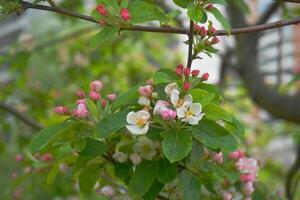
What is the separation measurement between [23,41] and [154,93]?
1.91m

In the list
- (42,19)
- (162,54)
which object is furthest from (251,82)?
(42,19)

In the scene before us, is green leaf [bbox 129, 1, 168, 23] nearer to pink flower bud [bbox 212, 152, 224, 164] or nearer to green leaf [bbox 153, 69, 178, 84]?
green leaf [bbox 153, 69, 178, 84]

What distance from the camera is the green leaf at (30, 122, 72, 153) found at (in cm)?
94

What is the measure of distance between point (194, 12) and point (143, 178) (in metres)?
0.30

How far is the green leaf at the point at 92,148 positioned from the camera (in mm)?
956

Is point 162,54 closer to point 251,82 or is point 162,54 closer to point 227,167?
point 251,82

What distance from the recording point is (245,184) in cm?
112

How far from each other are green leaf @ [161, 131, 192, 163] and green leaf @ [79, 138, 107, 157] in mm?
162

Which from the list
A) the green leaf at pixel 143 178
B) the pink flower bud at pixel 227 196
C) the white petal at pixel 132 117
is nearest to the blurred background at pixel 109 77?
the pink flower bud at pixel 227 196

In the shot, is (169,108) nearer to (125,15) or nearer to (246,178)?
(125,15)

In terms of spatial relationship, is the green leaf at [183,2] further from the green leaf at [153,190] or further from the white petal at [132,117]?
the green leaf at [153,190]

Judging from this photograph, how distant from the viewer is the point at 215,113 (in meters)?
0.86

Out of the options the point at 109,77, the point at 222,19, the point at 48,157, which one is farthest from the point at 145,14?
the point at 109,77

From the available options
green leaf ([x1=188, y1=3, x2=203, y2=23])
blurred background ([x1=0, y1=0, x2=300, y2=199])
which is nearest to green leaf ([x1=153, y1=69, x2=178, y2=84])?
green leaf ([x1=188, y1=3, x2=203, y2=23])
